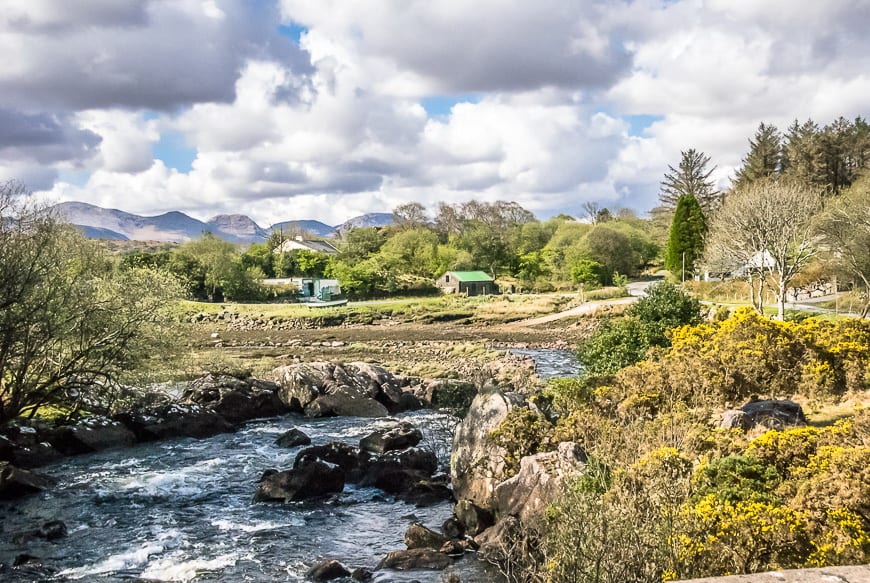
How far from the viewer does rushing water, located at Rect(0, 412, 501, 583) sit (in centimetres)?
1592

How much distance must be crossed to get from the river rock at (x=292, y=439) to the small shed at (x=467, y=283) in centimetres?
7337

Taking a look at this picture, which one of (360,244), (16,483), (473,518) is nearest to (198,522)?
(16,483)

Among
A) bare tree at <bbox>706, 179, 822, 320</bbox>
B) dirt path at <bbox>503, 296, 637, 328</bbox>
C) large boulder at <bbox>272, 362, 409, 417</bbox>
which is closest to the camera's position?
large boulder at <bbox>272, 362, 409, 417</bbox>

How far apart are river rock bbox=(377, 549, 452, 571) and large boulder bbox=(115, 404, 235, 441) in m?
15.6

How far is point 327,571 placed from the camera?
50.3ft

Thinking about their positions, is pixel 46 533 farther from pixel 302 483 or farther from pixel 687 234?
pixel 687 234

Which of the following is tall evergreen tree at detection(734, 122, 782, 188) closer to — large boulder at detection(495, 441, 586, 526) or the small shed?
the small shed

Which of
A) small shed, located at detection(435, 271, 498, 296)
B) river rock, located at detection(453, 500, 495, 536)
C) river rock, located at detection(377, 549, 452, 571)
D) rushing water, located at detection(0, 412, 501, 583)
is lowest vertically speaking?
rushing water, located at detection(0, 412, 501, 583)

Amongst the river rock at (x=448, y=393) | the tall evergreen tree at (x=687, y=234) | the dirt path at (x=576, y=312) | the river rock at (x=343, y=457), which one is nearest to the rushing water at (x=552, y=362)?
the river rock at (x=448, y=393)

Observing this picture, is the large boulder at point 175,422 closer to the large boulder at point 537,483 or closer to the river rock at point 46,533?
the river rock at point 46,533

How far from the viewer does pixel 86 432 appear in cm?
2666

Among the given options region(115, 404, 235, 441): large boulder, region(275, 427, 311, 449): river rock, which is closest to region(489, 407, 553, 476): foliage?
region(275, 427, 311, 449): river rock

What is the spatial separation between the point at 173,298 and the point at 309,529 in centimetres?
1717

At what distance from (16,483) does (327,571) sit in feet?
38.4
